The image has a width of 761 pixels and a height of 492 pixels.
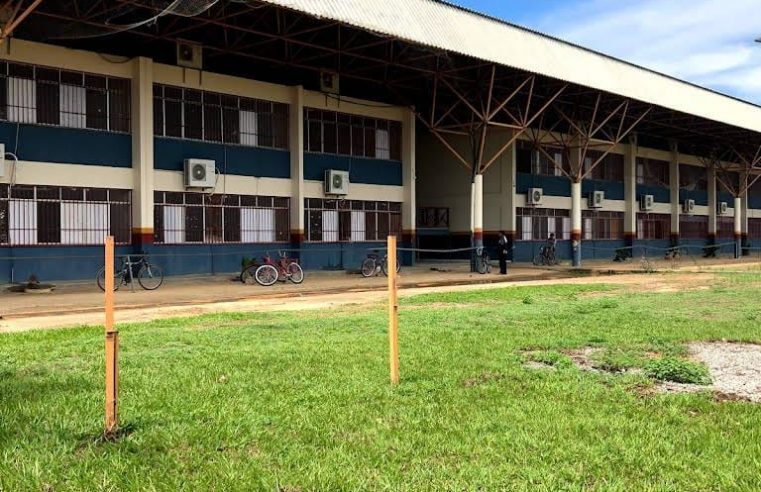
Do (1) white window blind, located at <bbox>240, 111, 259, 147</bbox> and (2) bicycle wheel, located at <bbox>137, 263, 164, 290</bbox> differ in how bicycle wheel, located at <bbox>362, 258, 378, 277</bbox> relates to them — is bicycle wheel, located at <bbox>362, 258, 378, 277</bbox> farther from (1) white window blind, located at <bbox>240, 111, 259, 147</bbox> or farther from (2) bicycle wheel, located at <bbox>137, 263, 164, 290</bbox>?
(2) bicycle wheel, located at <bbox>137, 263, 164, 290</bbox>

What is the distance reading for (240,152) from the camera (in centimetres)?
2475

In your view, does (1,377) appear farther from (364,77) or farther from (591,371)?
(364,77)

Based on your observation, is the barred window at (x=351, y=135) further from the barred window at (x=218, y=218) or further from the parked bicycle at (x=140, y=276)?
the parked bicycle at (x=140, y=276)

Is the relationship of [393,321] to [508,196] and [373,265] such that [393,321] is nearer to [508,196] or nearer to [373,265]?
[373,265]

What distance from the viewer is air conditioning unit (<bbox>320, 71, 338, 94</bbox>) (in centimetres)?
2682

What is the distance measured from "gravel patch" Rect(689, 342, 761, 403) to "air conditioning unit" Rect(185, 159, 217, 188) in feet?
56.4

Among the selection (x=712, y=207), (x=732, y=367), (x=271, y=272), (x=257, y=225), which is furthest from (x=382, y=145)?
(x=712, y=207)

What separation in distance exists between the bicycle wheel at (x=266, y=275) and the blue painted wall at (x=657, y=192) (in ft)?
92.1

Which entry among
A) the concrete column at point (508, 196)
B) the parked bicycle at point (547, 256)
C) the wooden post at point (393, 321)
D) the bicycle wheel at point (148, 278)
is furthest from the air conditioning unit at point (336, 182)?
the wooden post at point (393, 321)

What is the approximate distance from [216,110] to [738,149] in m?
35.9

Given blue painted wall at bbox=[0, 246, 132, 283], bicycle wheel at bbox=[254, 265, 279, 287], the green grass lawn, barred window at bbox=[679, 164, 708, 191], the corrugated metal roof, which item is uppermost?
the corrugated metal roof

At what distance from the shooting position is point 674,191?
45188 millimetres

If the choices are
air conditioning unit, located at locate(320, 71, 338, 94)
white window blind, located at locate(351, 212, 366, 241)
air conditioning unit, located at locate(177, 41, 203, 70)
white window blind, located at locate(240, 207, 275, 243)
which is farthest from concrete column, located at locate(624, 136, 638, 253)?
air conditioning unit, located at locate(177, 41, 203, 70)

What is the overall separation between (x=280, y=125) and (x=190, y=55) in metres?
4.30
